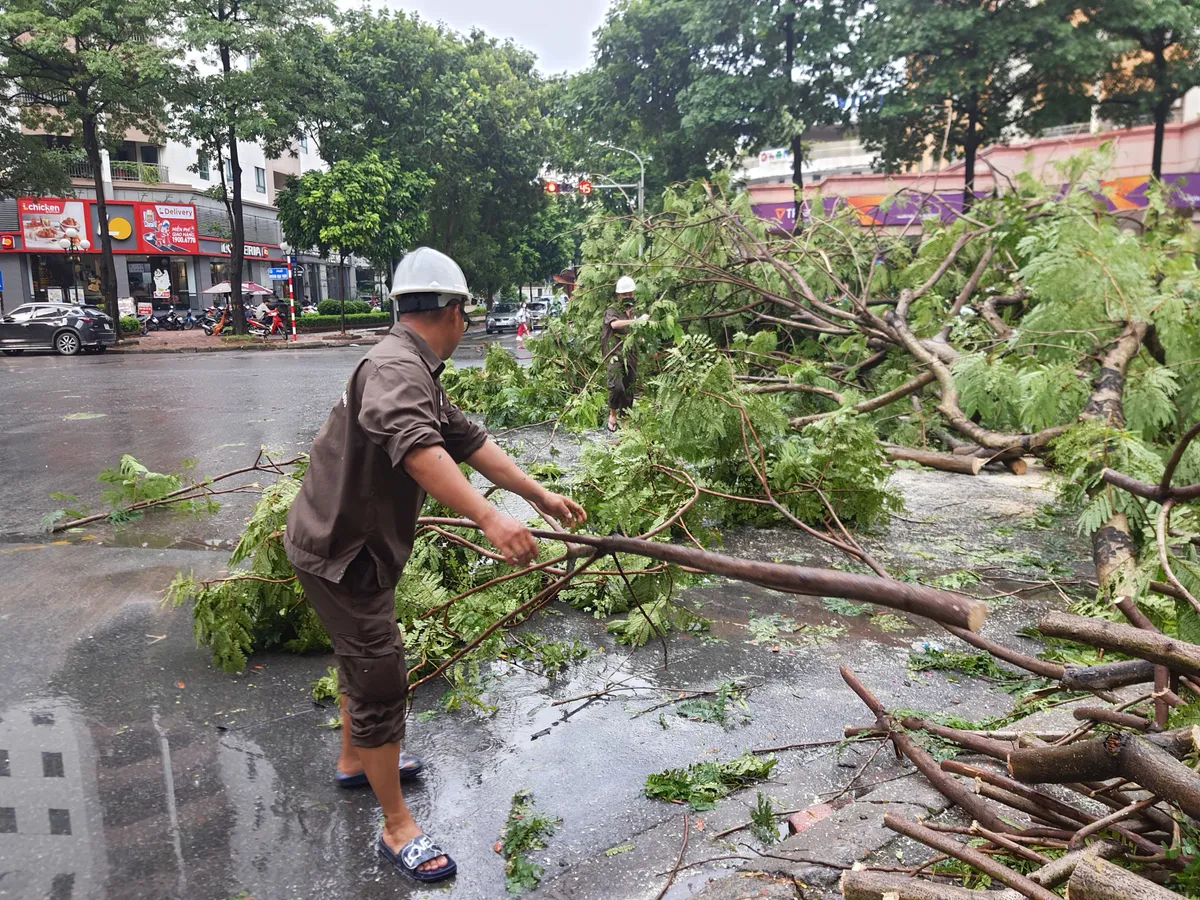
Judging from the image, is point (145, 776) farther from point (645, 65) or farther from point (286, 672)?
point (645, 65)

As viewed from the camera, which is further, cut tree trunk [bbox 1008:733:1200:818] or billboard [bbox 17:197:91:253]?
billboard [bbox 17:197:91:253]

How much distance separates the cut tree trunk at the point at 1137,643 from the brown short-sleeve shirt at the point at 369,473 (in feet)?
5.23

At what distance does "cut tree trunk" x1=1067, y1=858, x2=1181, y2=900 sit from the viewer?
1518 mm

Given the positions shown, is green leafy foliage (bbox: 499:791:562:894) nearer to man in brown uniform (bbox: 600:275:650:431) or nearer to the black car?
man in brown uniform (bbox: 600:275:650:431)

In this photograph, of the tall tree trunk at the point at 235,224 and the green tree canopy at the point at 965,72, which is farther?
the tall tree trunk at the point at 235,224

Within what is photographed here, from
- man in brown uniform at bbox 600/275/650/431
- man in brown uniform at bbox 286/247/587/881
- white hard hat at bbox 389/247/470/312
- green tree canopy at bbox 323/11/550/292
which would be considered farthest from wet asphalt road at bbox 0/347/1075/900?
green tree canopy at bbox 323/11/550/292

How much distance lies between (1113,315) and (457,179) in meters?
32.1

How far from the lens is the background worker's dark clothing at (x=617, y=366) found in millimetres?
10117

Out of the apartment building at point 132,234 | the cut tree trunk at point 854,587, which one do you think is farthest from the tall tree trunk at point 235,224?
the cut tree trunk at point 854,587

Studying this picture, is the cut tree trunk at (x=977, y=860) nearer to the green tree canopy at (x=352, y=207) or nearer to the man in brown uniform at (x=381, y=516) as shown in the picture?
the man in brown uniform at (x=381, y=516)

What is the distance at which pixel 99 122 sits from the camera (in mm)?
25891

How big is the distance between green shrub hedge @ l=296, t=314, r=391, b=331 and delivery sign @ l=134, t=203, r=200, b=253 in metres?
8.16

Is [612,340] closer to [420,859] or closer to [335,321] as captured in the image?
[420,859]

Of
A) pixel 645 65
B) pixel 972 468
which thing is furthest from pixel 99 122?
pixel 972 468
